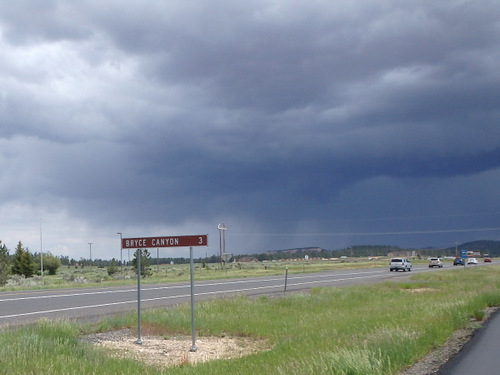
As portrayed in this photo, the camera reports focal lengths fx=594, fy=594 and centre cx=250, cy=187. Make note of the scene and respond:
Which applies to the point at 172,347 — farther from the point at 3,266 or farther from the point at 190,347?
the point at 3,266

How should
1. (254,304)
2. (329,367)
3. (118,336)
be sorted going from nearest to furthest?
(329,367), (118,336), (254,304)

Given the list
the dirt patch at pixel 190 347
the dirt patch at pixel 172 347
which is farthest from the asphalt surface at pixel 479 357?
the dirt patch at pixel 172 347

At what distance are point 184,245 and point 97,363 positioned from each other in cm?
371

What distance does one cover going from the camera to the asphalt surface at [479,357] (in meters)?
9.63

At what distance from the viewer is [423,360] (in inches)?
427

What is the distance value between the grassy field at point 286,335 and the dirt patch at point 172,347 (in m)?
0.57

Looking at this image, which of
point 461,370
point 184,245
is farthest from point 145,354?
point 461,370

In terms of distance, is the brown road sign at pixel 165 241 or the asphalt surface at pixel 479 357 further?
the brown road sign at pixel 165 241

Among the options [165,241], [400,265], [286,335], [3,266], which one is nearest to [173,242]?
[165,241]

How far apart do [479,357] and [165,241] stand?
23.6 feet

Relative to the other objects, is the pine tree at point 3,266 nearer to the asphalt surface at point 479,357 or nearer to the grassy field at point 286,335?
the grassy field at point 286,335

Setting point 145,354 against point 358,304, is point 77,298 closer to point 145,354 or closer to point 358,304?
point 358,304

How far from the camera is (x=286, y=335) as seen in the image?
15570mm

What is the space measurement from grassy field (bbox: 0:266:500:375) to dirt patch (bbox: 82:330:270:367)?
57 cm
